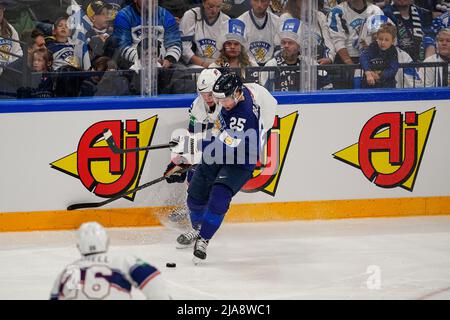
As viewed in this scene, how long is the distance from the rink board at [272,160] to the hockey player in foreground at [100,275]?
3.04m

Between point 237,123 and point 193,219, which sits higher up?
point 237,123

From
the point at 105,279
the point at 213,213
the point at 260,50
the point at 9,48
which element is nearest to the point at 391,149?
the point at 260,50

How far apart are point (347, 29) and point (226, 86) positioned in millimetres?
1639

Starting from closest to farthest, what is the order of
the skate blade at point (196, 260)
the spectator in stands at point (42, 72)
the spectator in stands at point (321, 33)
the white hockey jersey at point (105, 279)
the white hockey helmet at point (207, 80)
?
1. the white hockey jersey at point (105, 279)
2. the skate blade at point (196, 260)
3. the white hockey helmet at point (207, 80)
4. the spectator in stands at point (42, 72)
5. the spectator in stands at point (321, 33)

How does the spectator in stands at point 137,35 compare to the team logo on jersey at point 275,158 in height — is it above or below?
above

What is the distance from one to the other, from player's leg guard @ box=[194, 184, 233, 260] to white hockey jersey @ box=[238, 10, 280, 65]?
1.47 metres

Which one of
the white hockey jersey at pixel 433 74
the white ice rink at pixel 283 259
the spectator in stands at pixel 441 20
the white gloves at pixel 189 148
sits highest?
the spectator in stands at pixel 441 20

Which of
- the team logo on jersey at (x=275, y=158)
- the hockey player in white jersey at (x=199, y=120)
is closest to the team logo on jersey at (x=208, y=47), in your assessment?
the hockey player in white jersey at (x=199, y=120)

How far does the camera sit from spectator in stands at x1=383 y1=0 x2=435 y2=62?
24.5 feet

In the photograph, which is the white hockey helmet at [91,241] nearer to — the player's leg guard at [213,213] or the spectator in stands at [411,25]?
the player's leg guard at [213,213]

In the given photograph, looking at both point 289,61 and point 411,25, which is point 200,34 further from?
point 411,25

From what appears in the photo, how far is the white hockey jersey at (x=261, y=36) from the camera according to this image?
7.26m

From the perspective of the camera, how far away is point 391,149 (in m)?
7.38
